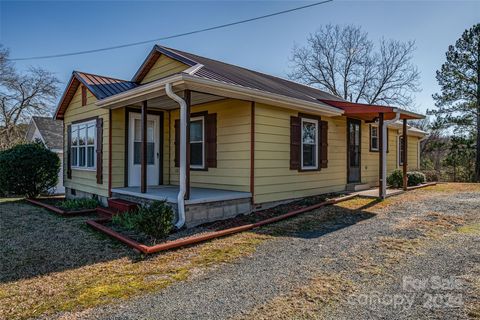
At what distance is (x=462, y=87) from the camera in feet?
58.2

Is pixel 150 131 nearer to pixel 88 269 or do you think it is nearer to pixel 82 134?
pixel 82 134

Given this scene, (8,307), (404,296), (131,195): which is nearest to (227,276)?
(404,296)

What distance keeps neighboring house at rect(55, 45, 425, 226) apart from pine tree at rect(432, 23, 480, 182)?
34.2 feet

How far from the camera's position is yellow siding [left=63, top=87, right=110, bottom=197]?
8438mm

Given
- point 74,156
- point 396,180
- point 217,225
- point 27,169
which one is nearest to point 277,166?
point 217,225

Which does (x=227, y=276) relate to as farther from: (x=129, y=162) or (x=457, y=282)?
(x=129, y=162)

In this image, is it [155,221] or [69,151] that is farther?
[69,151]

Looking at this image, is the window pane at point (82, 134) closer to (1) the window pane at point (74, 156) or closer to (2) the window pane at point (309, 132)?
(1) the window pane at point (74, 156)

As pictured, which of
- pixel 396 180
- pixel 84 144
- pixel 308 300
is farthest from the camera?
pixel 396 180

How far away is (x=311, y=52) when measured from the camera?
27.3 meters

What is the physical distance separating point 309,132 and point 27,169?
896 centimetres

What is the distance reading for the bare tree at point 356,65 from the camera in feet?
87.3

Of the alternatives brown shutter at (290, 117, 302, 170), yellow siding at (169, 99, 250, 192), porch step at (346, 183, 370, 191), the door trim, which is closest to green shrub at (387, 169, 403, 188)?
porch step at (346, 183, 370, 191)

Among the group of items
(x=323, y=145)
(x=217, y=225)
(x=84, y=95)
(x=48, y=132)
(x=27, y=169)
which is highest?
(x=84, y=95)
